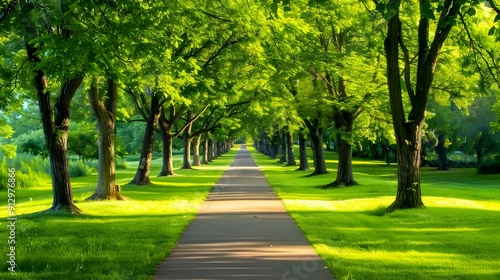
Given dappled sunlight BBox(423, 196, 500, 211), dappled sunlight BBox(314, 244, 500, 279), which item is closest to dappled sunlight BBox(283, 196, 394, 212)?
dappled sunlight BBox(423, 196, 500, 211)

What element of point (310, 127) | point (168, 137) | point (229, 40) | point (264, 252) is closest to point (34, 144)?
point (168, 137)

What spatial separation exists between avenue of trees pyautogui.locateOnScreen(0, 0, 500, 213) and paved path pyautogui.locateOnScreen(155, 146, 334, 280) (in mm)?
3449

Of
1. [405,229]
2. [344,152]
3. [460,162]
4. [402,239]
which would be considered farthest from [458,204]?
[460,162]

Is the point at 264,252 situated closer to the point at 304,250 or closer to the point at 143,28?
the point at 304,250

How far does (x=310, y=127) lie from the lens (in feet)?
125

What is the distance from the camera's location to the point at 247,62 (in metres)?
26.1

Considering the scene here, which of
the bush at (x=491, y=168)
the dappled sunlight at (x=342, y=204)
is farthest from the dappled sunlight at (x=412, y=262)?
the bush at (x=491, y=168)

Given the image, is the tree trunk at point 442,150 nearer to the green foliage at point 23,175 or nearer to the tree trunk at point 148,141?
the tree trunk at point 148,141

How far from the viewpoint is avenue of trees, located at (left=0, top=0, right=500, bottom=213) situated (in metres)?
10.3

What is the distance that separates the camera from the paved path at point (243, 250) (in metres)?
8.18

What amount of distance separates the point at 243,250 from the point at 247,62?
55.2 feet

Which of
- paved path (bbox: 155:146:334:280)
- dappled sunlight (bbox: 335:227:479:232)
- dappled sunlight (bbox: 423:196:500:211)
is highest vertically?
paved path (bbox: 155:146:334:280)

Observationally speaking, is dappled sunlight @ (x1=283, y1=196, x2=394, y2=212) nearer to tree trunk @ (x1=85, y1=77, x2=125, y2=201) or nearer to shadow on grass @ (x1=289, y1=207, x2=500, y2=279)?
shadow on grass @ (x1=289, y1=207, x2=500, y2=279)

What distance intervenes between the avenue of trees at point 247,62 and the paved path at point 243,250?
3.45m
